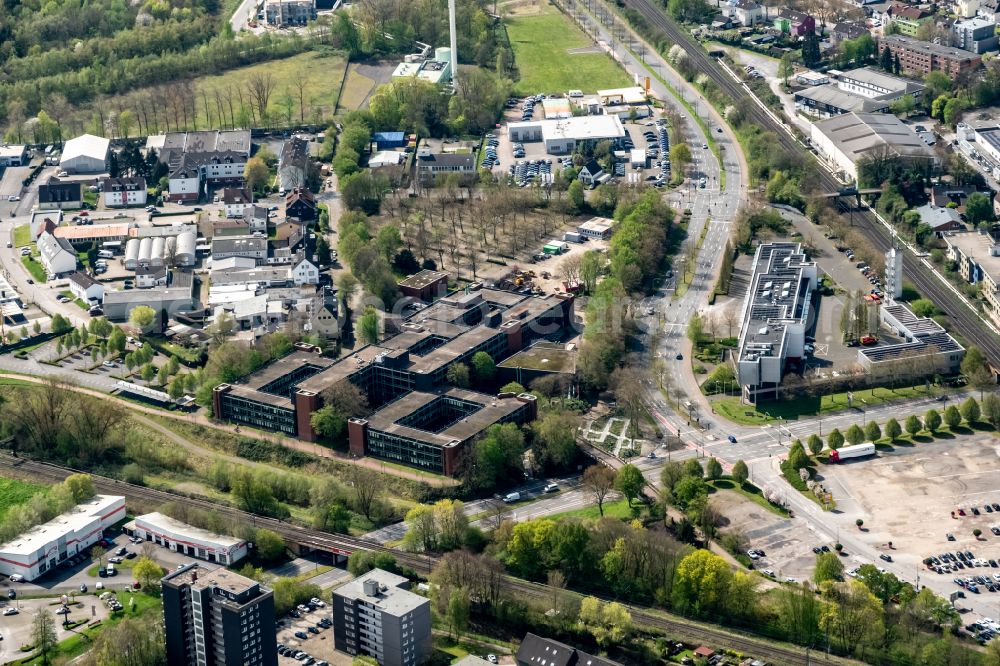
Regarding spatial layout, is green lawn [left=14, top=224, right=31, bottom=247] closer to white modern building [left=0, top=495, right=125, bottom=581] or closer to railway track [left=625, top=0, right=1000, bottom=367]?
white modern building [left=0, top=495, right=125, bottom=581]

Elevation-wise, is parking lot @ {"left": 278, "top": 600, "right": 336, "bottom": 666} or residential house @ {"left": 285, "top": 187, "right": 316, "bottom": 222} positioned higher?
residential house @ {"left": 285, "top": 187, "right": 316, "bottom": 222}

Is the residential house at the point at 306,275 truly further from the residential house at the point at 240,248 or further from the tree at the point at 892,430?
the tree at the point at 892,430

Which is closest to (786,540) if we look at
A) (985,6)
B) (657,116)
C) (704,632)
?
(704,632)

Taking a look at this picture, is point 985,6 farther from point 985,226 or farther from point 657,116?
point 985,226

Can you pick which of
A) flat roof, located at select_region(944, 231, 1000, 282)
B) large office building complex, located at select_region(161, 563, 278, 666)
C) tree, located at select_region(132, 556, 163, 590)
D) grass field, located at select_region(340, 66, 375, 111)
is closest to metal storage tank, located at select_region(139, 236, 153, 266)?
grass field, located at select_region(340, 66, 375, 111)

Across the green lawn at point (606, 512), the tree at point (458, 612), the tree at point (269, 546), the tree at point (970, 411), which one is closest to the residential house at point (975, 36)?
the tree at point (970, 411)

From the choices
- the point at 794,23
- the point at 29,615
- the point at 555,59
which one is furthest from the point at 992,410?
the point at 794,23
